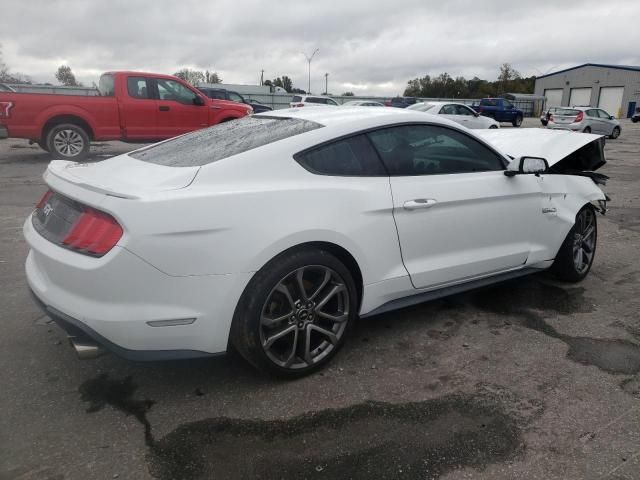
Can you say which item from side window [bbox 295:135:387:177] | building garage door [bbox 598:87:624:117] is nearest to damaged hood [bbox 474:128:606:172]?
side window [bbox 295:135:387:177]

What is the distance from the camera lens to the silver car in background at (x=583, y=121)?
76.0 ft

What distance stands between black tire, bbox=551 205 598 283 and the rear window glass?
242cm

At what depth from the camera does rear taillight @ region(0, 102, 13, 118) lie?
988cm

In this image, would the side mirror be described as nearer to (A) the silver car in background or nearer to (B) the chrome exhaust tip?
(B) the chrome exhaust tip

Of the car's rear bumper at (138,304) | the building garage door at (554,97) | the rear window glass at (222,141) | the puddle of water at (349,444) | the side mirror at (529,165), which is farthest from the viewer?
the building garage door at (554,97)

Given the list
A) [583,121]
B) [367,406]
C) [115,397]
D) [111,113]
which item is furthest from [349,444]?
[583,121]

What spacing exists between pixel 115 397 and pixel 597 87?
67.1 metres

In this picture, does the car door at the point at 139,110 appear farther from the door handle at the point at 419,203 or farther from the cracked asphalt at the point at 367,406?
the door handle at the point at 419,203

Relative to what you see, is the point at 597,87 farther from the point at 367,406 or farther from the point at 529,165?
the point at 367,406

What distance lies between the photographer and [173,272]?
230 centimetres

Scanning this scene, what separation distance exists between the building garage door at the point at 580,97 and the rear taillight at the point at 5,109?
61307 mm

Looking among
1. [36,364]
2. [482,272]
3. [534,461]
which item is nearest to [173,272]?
[36,364]

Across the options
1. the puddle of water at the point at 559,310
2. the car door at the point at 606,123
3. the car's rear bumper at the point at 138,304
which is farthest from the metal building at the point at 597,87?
the car's rear bumper at the point at 138,304

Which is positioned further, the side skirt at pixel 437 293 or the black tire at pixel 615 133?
the black tire at pixel 615 133
